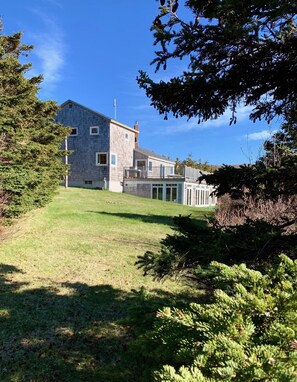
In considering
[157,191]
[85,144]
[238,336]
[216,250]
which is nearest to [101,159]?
[85,144]

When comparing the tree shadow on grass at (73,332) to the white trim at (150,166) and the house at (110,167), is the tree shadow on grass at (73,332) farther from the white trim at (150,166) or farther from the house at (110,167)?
the white trim at (150,166)

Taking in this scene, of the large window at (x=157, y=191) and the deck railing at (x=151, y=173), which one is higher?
the deck railing at (x=151, y=173)

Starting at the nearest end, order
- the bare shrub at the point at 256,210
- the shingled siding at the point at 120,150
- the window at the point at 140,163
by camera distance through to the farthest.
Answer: the bare shrub at the point at 256,210 → the shingled siding at the point at 120,150 → the window at the point at 140,163

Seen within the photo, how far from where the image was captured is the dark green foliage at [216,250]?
2926 millimetres

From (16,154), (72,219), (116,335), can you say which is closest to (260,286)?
(116,335)

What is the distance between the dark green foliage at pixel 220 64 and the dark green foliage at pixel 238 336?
2099 millimetres

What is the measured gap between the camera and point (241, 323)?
5.30 feet

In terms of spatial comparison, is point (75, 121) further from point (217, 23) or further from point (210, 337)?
point (210, 337)

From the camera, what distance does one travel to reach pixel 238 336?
1.54 m

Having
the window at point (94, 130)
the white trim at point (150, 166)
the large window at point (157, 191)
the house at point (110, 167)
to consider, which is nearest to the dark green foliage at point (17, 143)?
the house at point (110, 167)

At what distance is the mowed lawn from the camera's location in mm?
4102

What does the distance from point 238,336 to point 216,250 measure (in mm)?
1336

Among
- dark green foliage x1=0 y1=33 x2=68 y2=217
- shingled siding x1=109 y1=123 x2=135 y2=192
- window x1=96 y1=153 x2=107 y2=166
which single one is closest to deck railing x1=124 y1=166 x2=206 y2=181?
shingled siding x1=109 y1=123 x2=135 y2=192

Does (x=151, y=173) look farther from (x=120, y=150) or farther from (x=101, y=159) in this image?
(x=101, y=159)
